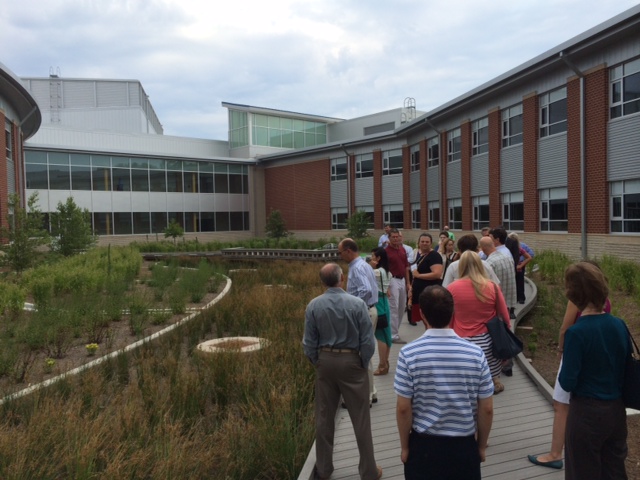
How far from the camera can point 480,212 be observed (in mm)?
27781

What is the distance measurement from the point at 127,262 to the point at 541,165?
17069mm

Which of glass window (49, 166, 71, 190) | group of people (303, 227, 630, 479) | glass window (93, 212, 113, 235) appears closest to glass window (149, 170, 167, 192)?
glass window (93, 212, 113, 235)

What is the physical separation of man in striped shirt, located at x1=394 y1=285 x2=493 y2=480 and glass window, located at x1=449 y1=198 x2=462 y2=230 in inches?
1060

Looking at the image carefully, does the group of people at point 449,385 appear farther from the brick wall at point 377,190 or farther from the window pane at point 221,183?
the window pane at point 221,183

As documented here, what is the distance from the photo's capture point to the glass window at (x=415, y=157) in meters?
34.1

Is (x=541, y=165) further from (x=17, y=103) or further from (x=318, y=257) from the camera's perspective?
(x=17, y=103)

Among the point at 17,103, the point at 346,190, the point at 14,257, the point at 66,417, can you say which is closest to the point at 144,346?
the point at 66,417

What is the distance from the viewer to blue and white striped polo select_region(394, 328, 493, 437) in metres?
3.12

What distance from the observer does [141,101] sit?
174 feet

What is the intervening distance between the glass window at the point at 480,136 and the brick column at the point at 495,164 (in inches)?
30.4

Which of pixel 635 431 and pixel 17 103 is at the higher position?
pixel 17 103

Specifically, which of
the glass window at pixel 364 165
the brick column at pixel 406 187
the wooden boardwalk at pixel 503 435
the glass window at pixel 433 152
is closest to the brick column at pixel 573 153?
the glass window at pixel 433 152

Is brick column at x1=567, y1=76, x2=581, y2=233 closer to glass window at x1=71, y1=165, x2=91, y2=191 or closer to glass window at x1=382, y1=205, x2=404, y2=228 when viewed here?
glass window at x1=382, y1=205, x2=404, y2=228

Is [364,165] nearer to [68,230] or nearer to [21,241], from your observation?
[68,230]
